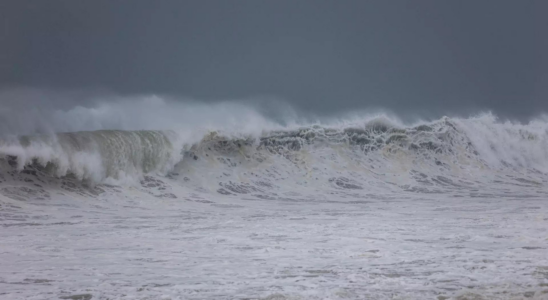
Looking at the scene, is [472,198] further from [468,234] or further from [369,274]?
[369,274]

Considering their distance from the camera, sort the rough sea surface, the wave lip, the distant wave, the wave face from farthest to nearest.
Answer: the wave face, the distant wave, the wave lip, the rough sea surface

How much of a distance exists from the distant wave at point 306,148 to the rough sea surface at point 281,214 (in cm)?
5

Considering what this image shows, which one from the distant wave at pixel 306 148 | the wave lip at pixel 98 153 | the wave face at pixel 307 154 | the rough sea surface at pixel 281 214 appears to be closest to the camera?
the rough sea surface at pixel 281 214

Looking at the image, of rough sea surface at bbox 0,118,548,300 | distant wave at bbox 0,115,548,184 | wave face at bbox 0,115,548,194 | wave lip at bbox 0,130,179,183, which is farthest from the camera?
wave face at bbox 0,115,548,194

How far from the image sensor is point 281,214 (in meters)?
9.72

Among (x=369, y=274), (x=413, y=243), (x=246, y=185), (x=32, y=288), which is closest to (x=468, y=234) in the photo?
(x=413, y=243)

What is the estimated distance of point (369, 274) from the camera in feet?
15.5

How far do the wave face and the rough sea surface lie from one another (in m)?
0.06

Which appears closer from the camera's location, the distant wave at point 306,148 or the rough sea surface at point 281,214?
the rough sea surface at point 281,214

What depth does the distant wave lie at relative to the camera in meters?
12.3

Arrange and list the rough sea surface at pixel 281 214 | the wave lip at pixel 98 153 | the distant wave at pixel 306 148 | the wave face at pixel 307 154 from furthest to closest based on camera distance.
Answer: the wave face at pixel 307 154 < the distant wave at pixel 306 148 < the wave lip at pixel 98 153 < the rough sea surface at pixel 281 214

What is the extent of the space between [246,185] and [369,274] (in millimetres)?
9687

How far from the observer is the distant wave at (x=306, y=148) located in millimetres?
12258

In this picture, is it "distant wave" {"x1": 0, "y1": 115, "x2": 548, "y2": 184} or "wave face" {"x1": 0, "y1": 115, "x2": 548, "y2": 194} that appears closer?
"distant wave" {"x1": 0, "y1": 115, "x2": 548, "y2": 184}
